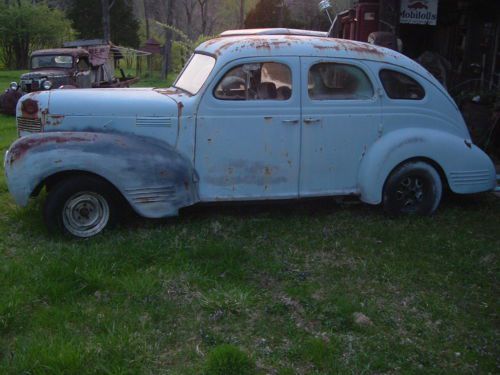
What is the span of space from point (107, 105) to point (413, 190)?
3265 mm

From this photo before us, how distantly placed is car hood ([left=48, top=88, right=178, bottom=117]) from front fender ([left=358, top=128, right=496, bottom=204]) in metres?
2.06

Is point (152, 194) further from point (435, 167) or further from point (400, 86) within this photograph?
point (435, 167)

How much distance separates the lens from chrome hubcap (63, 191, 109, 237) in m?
5.05

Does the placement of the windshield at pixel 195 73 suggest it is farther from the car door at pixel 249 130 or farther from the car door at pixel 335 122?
the car door at pixel 335 122

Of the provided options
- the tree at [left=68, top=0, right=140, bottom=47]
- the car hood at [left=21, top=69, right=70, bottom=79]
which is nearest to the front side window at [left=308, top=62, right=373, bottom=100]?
the car hood at [left=21, top=69, right=70, bottom=79]

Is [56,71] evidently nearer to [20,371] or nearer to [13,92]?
[13,92]

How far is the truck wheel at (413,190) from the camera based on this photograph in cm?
574

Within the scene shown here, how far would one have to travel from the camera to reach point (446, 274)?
4.63 meters

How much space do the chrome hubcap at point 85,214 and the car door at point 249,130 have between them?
0.95 meters

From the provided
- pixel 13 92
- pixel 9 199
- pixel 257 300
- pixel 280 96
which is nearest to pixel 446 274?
pixel 257 300

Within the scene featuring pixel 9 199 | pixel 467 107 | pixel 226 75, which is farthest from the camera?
pixel 467 107

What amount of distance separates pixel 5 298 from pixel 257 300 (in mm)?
1827

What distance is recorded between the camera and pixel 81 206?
511cm

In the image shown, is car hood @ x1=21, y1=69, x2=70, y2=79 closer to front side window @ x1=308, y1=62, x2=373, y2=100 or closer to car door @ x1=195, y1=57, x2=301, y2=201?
car door @ x1=195, y1=57, x2=301, y2=201
